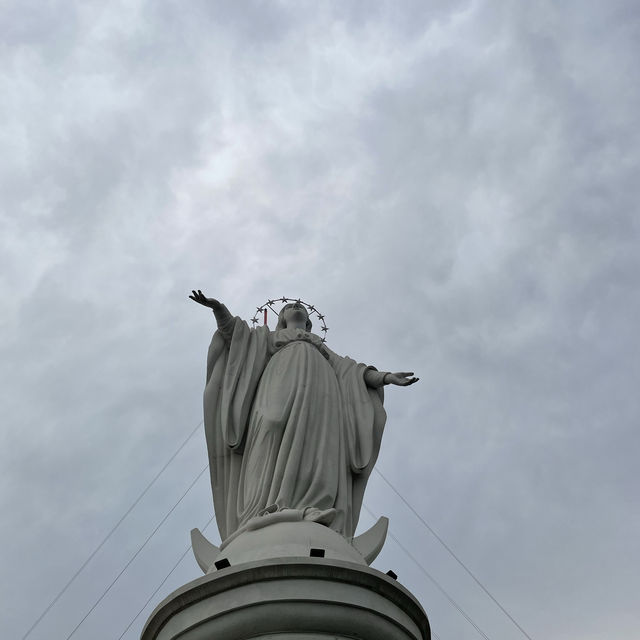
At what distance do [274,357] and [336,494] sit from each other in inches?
96.2

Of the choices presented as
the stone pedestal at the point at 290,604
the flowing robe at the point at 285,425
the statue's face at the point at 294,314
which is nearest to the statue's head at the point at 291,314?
the statue's face at the point at 294,314

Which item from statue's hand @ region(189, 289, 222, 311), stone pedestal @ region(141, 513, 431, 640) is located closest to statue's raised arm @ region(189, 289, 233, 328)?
statue's hand @ region(189, 289, 222, 311)

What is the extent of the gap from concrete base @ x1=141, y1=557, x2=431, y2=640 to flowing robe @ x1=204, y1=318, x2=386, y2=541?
2.03 meters

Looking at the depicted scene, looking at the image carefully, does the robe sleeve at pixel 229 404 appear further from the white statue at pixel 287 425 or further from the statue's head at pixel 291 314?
the statue's head at pixel 291 314

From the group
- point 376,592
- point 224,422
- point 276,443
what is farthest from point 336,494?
point 376,592

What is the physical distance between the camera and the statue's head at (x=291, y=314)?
13.3 metres

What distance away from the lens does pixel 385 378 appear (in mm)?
12008

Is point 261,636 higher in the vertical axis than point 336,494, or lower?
lower

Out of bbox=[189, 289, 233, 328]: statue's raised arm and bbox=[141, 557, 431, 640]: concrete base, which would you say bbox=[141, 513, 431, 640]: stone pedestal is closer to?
bbox=[141, 557, 431, 640]: concrete base

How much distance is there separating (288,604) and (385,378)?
5.01 meters

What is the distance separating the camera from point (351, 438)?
1114 centimetres

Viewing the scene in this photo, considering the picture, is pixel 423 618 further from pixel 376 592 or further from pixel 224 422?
pixel 224 422

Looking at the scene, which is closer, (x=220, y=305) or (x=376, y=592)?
(x=376, y=592)

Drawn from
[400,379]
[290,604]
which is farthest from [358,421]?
[290,604]
